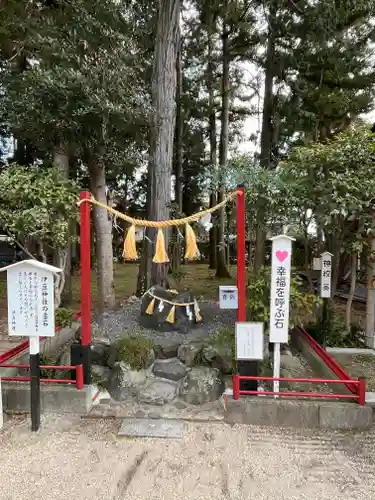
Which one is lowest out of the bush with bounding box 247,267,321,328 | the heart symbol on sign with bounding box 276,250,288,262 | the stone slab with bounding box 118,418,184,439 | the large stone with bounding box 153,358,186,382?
the stone slab with bounding box 118,418,184,439

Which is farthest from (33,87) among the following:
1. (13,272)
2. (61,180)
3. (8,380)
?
(8,380)

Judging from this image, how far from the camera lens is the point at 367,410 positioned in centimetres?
344

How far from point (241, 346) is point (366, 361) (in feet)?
9.18

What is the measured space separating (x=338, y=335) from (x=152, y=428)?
152 inches

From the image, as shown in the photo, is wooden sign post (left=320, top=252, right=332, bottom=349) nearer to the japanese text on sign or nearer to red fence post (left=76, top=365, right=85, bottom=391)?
red fence post (left=76, top=365, right=85, bottom=391)

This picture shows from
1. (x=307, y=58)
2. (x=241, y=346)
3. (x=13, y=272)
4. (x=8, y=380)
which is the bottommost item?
(x=8, y=380)

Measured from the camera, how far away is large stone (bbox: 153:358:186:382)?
4.30 meters

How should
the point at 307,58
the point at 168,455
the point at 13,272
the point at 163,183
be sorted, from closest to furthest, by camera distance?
the point at 168,455
the point at 13,272
the point at 163,183
the point at 307,58

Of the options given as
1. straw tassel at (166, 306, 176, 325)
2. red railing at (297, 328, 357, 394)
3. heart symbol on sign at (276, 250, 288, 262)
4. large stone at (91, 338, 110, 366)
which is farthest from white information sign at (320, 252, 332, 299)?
large stone at (91, 338, 110, 366)

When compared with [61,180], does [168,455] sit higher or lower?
lower

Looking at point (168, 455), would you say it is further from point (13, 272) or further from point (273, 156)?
point (273, 156)

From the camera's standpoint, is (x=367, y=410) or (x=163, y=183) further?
(x=163, y=183)

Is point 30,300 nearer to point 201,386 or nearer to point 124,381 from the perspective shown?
point 124,381

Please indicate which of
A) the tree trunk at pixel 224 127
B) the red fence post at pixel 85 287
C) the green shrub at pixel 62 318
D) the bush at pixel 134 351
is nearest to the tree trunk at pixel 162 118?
the green shrub at pixel 62 318
